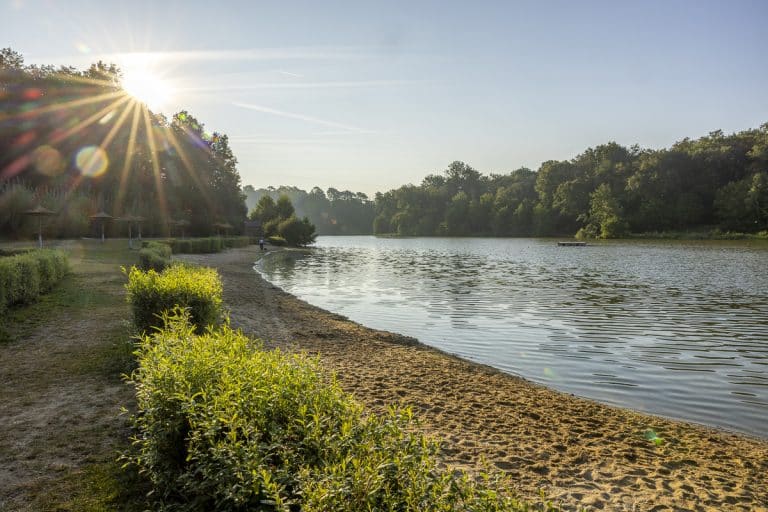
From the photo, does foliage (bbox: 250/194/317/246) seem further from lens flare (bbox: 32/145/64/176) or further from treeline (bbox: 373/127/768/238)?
treeline (bbox: 373/127/768/238)

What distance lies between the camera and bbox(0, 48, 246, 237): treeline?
143ft

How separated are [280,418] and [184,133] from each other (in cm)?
8182

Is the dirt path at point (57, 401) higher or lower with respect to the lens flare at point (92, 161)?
lower

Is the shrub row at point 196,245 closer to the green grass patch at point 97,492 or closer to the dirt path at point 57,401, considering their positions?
the dirt path at point 57,401

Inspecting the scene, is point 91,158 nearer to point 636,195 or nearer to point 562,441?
point 562,441

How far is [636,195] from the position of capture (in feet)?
326

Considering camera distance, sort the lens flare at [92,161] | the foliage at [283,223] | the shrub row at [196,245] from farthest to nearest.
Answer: the foliage at [283,223]
the lens flare at [92,161]
the shrub row at [196,245]

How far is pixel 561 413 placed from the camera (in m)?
7.79

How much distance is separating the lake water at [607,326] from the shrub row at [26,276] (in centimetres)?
998

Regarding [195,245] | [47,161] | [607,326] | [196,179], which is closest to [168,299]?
[607,326]

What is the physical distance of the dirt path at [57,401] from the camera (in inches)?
185

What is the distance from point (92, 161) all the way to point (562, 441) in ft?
211

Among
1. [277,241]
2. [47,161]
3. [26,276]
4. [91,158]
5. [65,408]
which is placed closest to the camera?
[65,408]

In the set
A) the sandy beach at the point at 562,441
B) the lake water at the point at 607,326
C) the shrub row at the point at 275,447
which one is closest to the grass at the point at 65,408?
the shrub row at the point at 275,447
